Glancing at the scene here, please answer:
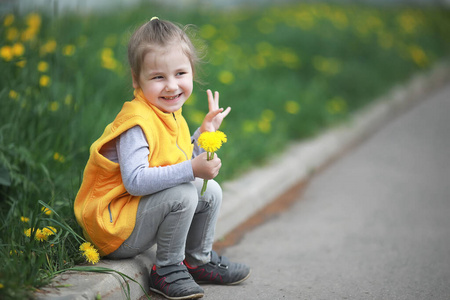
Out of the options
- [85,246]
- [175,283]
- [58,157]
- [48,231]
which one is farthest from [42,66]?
[175,283]

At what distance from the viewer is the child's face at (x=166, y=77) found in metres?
2.42

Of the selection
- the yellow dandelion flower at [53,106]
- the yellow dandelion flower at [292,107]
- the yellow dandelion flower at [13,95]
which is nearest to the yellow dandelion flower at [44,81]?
the yellow dandelion flower at [53,106]

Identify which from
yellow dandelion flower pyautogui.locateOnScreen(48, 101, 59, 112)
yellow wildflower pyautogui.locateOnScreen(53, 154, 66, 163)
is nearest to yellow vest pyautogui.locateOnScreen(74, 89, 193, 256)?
yellow wildflower pyautogui.locateOnScreen(53, 154, 66, 163)

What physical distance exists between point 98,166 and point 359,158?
3.43 metres

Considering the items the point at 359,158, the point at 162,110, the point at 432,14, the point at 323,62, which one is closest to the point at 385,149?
the point at 359,158

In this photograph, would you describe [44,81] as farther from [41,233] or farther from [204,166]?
[204,166]

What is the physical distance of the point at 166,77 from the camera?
2.46 m

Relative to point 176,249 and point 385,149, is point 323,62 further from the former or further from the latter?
point 176,249

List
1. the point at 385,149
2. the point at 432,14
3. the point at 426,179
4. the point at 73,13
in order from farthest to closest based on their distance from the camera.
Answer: the point at 432,14 < the point at 385,149 < the point at 73,13 < the point at 426,179

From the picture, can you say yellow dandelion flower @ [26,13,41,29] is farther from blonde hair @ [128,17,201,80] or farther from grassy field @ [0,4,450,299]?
blonde hair @ [128,17,201,80]

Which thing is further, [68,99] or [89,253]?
[68,99]

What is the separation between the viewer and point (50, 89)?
3.71 m

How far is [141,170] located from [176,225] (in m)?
0.30

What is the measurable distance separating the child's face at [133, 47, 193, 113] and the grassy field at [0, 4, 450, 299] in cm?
25
